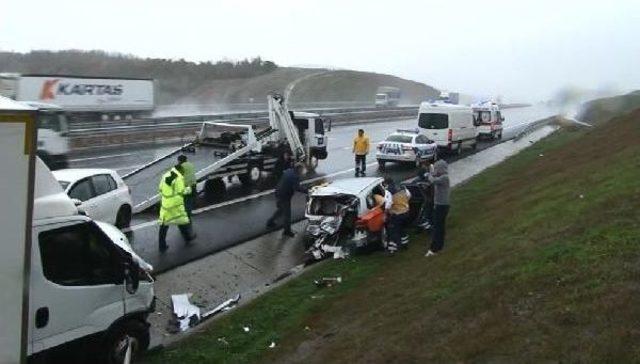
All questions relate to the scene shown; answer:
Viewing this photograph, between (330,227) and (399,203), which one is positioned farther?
(330,227)

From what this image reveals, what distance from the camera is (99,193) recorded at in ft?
47.2

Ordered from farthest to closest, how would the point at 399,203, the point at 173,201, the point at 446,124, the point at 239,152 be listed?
1. the point at 446,124
2. the point at 239,152
3. the point at 173,201
4. the point at 399,203

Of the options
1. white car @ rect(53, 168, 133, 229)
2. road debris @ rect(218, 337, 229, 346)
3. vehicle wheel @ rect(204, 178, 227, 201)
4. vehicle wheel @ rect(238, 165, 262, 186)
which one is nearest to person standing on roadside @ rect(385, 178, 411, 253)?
road debris @ rect(218, 337, 229, 346)

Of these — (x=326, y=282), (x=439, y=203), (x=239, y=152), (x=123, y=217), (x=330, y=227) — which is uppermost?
(x=239, y=152)

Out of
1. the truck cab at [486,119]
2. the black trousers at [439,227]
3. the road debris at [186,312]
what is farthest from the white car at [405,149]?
the road debris at [186,312]

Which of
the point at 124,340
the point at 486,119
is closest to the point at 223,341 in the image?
the point at 124,340

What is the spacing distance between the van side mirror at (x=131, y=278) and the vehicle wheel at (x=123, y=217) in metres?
7.55

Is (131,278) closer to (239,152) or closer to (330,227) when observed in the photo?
(330,227)

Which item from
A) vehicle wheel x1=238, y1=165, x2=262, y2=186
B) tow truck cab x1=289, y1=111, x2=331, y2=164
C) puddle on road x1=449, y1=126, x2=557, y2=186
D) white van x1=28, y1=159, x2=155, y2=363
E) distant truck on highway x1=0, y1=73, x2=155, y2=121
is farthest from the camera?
distant truck on highway x1=0, y1=73, x2=155, y2=121

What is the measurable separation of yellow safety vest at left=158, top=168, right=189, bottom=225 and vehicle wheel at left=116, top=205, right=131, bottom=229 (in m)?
1.81

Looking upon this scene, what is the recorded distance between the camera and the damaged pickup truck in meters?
13.3

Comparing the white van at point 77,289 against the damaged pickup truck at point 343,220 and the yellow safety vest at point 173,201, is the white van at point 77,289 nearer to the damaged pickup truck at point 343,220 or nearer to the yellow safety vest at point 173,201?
the yellow safety vest at point 173,201

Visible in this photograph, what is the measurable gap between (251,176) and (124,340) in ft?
46.4

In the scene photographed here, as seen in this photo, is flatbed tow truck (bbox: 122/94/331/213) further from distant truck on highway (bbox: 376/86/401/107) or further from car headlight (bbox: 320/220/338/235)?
distant truck on highway (bbox: 376/86/401/107)
